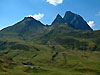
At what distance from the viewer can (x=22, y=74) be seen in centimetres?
19312

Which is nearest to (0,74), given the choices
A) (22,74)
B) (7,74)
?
(7,74)

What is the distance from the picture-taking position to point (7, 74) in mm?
185250

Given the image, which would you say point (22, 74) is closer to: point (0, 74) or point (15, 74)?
point (15, 74)

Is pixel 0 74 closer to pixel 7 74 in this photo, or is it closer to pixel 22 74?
pixel 7 74

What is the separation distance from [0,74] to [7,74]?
9066mm

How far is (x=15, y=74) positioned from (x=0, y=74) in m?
18.1

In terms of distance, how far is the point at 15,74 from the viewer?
189500 mm

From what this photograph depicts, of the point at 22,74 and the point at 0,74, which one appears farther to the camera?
the point at 22,74

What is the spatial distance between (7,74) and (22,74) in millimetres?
17804

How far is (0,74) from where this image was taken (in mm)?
178625

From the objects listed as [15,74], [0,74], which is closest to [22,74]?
[15,74]

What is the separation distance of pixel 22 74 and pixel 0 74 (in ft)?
86.8

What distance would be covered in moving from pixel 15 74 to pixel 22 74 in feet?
27.7
